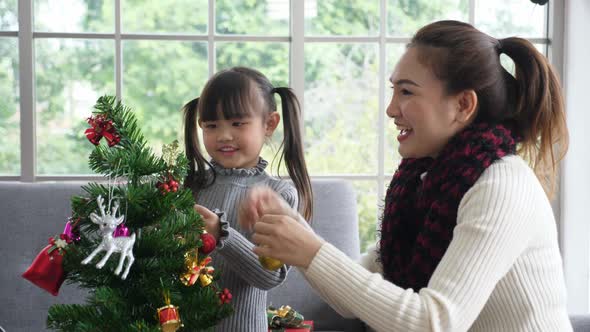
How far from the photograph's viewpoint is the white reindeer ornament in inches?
37.2

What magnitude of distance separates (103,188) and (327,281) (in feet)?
1.31

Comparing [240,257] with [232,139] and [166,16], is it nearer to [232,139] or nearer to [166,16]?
[232,139]

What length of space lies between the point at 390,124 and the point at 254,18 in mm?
744

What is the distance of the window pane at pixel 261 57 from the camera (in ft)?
9.84

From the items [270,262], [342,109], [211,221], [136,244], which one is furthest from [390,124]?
[136,244]

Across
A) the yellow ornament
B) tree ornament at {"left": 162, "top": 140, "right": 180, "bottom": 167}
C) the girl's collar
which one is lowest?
the yellow ornament

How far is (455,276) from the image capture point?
3.79 feet

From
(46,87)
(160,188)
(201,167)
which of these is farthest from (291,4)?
(160,188)

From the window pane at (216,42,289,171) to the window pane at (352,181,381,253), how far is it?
370 mm

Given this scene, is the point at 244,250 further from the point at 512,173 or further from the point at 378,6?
the point at 378,6

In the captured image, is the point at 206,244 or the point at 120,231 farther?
the point at 206,244

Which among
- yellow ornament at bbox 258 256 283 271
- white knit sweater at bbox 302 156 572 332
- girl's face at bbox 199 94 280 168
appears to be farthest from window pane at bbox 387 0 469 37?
yellow ornament at bbox 258 256 283 271

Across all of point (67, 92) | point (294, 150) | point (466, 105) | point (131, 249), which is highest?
point (67, 92)

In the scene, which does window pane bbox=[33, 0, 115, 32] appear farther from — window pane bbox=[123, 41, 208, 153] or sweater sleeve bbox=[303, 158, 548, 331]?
sweater sleeve bbox=[303, 158, 548, 331]
